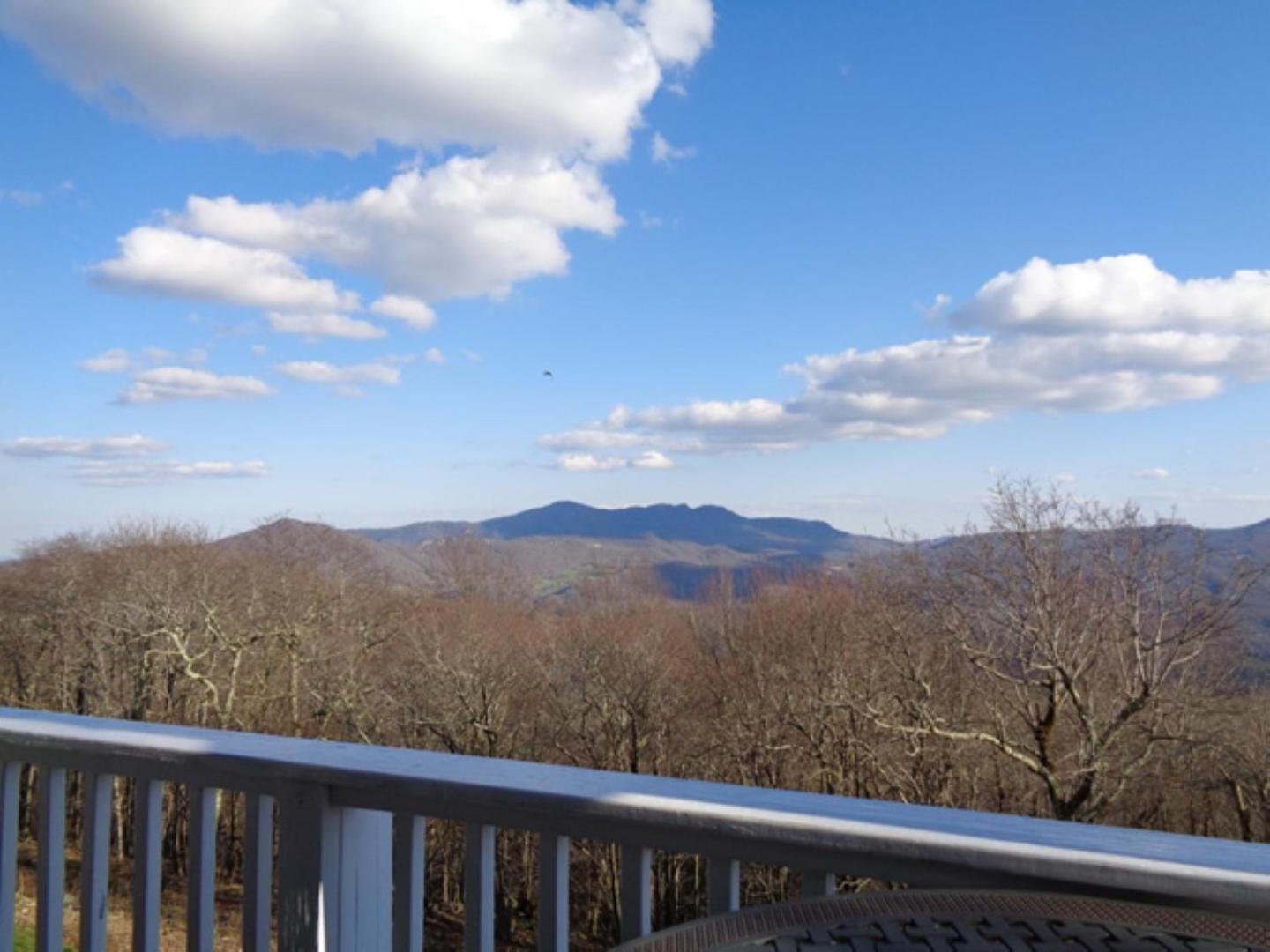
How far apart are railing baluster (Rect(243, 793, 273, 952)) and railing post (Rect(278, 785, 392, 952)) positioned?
44 millimetres

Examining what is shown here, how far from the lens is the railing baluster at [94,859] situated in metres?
1.37

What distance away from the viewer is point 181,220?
1566cm

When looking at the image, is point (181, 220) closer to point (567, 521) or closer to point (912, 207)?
point (912, 207)

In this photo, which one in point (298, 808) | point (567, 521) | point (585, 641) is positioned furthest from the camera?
point (567, 521)

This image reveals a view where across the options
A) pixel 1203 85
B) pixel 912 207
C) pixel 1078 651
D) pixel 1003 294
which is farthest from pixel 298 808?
pixel 1003 294

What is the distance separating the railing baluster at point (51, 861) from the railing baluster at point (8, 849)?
0.23ft

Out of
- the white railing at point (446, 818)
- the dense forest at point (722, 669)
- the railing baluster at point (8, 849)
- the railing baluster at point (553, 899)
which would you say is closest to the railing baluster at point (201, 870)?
the white railing at point (446, 818)

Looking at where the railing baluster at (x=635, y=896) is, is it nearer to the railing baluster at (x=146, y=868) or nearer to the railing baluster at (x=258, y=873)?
the railing baluster at (x=258, y=873)

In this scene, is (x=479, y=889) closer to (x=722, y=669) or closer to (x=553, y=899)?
(x=553, y=899)

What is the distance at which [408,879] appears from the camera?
3.84 feet

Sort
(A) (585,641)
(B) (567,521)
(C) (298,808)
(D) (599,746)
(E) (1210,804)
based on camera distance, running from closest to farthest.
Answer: (C) (298,808) < (E) (1210,804) < (D) (599,746) < (A) (585,641) < (B) (567,521)

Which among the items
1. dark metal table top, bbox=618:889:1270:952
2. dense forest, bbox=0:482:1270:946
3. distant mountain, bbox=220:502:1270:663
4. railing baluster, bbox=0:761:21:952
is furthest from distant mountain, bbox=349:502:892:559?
dark metal table top, bbox=618:889:1270:952

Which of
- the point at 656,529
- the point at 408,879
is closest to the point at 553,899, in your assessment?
the point at 408,879

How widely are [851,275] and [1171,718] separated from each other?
13.0 meters
